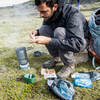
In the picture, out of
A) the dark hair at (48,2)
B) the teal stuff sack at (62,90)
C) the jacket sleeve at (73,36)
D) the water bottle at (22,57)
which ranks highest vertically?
Answer: the dark hair at (48,2)

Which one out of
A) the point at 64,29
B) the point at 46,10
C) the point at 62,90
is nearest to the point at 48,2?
the point at 46,10

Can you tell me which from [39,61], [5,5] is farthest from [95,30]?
[5,5]

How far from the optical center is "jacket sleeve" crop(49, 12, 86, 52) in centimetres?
185

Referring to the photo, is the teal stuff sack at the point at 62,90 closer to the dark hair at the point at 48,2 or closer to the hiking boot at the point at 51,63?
the hiking boot at the point at 51,63

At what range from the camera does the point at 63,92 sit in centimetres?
169

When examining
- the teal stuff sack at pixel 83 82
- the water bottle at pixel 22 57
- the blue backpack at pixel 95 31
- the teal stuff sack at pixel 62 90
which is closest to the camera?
the teal stuff sack at pixel 62 90

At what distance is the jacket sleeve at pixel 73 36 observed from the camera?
6.06 ft

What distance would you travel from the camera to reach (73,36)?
186cm

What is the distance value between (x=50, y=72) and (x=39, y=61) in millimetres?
530

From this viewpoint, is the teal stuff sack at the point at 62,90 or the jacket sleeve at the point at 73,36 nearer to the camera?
the teal stuff sack at the point at 62,90

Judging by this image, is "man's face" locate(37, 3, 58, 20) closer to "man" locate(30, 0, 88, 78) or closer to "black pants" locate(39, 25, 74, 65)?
"man" locate(30, 0, 88, 78)

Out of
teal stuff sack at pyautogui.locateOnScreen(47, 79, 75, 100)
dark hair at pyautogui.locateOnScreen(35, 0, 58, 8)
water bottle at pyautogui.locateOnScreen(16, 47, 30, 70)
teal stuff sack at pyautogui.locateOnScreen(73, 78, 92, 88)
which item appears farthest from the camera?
water bottle at pyautogui.locateOnScreen(16, 47, 30, 70)

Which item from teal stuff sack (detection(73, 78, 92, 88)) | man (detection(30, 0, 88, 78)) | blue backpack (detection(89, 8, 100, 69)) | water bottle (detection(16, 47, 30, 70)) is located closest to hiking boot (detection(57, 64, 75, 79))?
man (detection(30, 0, 88, 78))

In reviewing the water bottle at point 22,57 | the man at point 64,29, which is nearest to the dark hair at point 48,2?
the man at point 64,29
